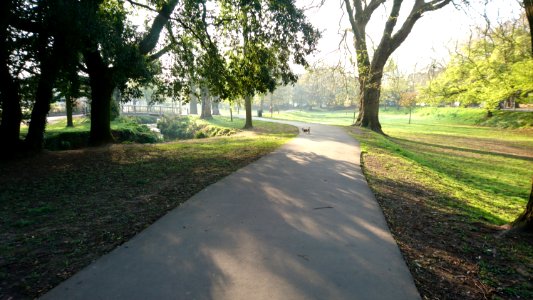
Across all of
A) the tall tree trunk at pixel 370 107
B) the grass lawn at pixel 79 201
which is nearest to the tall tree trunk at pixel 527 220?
the grass lawn at pixel 79 201

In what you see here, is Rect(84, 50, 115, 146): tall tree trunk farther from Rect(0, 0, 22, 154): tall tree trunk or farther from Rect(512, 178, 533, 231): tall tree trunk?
Rect(512, 178, 533, 231): tall tree trunk

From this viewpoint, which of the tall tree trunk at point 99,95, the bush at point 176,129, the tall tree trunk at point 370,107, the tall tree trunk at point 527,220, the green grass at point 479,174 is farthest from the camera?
the bush at point 176,129

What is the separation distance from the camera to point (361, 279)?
3510 millimetres

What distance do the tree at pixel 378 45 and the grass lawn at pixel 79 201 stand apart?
13636 millimetres

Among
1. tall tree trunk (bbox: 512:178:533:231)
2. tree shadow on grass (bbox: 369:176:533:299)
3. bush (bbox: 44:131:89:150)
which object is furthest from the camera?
bush (bbox: 44:131:89:150)

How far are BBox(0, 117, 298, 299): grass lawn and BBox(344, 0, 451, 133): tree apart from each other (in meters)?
13.6

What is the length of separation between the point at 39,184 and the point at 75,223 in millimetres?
3464

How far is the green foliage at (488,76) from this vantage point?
22719 mm

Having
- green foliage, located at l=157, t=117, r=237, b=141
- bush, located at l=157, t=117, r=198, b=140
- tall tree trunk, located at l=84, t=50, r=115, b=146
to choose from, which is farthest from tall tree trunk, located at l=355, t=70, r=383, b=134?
tall tree trunk, located at l=84, t=50, r=115, b=146

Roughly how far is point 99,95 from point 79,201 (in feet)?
28.5

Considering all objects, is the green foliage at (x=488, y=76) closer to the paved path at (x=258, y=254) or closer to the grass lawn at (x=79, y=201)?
the paved path at (x=258, y=254)

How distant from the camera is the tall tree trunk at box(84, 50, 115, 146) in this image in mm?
12969

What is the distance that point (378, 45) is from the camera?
22.3m

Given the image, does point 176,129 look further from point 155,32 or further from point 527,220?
point 527,220
